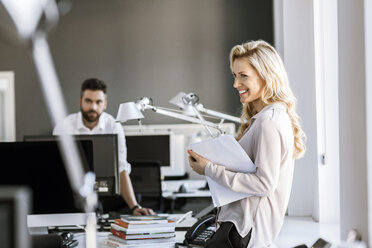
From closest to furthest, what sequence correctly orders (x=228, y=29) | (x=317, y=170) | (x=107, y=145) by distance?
(x=107, y=145)
(x=317, y=170)
(x=228, y=29)

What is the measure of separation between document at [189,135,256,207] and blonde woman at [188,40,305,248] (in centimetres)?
3

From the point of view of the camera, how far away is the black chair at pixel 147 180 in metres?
4.59

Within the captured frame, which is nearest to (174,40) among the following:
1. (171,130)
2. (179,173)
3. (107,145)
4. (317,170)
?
(171,130)

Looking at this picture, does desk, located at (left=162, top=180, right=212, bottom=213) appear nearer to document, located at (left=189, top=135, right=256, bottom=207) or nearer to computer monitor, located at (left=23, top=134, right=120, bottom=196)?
computer monitor, located at (left=23, top=134, right=120, bottom=196)

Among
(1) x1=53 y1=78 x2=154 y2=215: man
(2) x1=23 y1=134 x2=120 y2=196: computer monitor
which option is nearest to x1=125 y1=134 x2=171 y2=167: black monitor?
(1) x1=53 y1=78 x2=154 y2=215: man

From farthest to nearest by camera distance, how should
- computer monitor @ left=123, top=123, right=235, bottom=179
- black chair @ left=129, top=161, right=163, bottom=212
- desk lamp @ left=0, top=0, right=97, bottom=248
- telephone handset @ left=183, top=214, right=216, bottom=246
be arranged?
computer monitor @ left=123, top=123, right=235, bottom=179
black chair @ left=129, top=161, right=163, bottom=212
telephone handset @ left=183, top=214, right=216, bottom=246
desk lamp @ left=0, top=0, right=97, bottom=248

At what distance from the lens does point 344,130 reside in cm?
174

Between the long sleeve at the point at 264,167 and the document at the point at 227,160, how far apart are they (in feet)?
0.11

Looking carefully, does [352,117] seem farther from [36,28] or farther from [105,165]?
[36,28]

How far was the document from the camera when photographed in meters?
1.80

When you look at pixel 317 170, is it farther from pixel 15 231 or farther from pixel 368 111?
pixel 15 231

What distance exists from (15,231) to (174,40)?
593 centimetres

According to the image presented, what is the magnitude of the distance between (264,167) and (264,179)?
0.13 feet

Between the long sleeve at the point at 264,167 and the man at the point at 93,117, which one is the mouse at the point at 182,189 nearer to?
the man at the point at 93,117
